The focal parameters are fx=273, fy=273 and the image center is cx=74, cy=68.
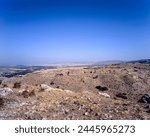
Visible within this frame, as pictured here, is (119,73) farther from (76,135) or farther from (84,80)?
(76,135)

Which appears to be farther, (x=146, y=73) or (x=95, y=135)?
(x=146, y=73)

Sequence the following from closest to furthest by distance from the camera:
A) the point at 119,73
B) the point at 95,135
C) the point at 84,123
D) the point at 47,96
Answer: the point at 95,135
the point at 84,123
the point at 47,96
the point at 119,73

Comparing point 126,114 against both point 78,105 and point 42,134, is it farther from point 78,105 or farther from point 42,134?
point 42,134

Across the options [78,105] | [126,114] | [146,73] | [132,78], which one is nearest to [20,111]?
[78,105]

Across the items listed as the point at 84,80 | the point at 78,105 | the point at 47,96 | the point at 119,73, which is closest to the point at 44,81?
the point at 84,80

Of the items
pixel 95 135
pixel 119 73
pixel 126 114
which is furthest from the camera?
pixel 119 73

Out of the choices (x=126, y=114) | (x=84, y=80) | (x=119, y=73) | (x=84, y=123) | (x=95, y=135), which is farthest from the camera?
(x=119, y=73)

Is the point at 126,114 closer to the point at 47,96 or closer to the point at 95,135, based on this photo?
the point at 95,135

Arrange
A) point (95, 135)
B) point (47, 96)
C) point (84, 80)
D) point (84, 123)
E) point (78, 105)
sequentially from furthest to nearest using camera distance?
point (84, 80)
point (47, 96)
point (78, 105)
point (84, 123)
point (95, 135)

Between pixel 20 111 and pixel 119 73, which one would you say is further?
pixel 119 73
